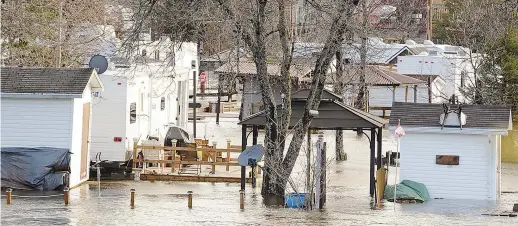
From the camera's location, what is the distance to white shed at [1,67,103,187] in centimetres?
3062

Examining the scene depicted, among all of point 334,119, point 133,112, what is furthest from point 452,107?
point 133,112

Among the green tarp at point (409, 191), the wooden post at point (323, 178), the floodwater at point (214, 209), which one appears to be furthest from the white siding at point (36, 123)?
the green tarp at point (409, 191)

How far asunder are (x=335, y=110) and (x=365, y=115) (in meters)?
0.79

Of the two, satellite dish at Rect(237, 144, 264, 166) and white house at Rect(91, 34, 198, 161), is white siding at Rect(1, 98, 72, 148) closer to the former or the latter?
white house at Rect(91, 34, 198, 161)

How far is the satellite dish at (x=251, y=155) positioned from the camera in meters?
29.7

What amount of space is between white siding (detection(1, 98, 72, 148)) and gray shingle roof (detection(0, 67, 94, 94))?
0.38m

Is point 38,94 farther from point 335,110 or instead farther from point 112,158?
point 335,110

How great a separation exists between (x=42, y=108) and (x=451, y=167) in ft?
35.3

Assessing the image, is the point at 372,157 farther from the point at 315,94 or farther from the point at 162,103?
the point at 162,103

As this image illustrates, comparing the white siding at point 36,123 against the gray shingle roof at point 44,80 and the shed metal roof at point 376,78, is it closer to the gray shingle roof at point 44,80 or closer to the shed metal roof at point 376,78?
the gray shingle roof at point 44,80

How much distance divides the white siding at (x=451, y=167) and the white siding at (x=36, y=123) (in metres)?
8.81

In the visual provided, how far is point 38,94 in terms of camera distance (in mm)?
30453

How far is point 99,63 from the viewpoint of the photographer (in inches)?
1296

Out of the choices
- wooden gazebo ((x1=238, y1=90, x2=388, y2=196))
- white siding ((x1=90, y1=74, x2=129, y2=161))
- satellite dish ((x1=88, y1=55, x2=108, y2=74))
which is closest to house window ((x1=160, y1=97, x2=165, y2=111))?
white siding ((x1=90, y1=74, x2=129, y2=161))
